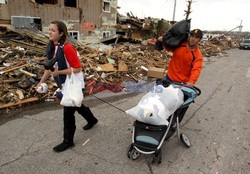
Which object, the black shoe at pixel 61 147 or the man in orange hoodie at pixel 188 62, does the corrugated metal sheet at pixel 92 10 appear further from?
the black shoe at pixel 61 147

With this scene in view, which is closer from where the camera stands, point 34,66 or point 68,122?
point 68,122

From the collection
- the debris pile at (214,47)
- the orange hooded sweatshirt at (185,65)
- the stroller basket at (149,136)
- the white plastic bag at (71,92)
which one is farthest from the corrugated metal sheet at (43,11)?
the stroller basket at (149,136)

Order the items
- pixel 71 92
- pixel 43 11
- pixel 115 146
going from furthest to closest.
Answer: pixel 43 11 → pixel 115 146 → pixel 71 92

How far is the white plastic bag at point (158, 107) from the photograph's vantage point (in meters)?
2.39

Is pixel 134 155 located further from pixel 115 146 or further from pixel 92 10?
pixel 92 10

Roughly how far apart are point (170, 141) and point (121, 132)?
97 centimetres

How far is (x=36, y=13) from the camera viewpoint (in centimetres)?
1230

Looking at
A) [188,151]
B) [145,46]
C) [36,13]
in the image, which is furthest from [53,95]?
[36,13]

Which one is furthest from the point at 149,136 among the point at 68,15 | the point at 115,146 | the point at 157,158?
the point at 68,15

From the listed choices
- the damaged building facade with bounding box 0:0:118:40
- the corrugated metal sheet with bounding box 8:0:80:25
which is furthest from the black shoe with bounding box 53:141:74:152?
the corrugated metal sheet with bounding box 8:0:80:25

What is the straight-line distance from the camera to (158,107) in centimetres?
241

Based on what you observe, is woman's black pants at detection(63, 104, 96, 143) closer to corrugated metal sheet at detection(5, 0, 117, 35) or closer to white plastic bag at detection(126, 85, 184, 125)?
white plastic bag at detection(126, 85, 184, 125)

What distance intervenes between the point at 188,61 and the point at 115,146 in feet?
6.40

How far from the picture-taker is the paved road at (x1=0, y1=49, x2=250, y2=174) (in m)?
2.72
